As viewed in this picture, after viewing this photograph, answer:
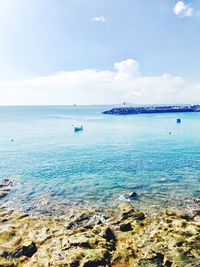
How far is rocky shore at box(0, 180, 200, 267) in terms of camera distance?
1661 centimetres

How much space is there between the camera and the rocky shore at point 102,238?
16609 mm

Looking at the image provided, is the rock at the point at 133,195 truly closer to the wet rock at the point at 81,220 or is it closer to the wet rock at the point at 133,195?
Result: the wet rock at the point at 133,195

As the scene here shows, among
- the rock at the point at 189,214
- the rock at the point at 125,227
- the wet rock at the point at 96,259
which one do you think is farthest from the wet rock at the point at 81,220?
the rock at the point at 189,214

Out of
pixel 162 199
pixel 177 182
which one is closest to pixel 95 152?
pixel 177 182

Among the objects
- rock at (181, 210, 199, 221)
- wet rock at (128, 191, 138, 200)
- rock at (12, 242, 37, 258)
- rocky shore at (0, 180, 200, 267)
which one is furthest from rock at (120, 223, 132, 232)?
wet rock at (128, 191, 138, 200)

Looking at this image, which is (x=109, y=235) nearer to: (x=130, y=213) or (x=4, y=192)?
(x=130, y=213)

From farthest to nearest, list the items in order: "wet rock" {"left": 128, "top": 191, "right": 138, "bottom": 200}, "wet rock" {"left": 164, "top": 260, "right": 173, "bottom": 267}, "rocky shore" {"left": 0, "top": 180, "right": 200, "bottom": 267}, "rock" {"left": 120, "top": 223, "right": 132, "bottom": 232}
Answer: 1. "wet rock" {"left": 128, "top": 191, "right": 138, "bottom": 200}
2. "rock" {"left": 120, "top": 223, "right": 132, "bottom": 232}
3. "rocky shore" {"left": 0, "top": 180, "right": 200, "bottom": 267}
4. "wet rock" {"left": 164, "top": 260, "right": 173, "bottom": 267}

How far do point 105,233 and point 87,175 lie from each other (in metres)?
19.0

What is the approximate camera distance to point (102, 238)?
19531 millimetres

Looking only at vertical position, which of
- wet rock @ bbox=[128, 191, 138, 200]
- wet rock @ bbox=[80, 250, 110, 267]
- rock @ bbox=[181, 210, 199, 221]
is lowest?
rock @ bbox=[181, 210, 199, 221]

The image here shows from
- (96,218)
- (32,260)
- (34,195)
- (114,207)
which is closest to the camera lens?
(32,260)

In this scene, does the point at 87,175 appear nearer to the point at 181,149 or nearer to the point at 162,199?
the point at 162,199

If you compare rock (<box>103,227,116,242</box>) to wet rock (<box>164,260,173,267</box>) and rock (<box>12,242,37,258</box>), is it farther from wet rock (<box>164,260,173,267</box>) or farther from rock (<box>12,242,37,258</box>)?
rock (<box>12,242,37,258</box>)

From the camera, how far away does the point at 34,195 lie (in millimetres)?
31656
